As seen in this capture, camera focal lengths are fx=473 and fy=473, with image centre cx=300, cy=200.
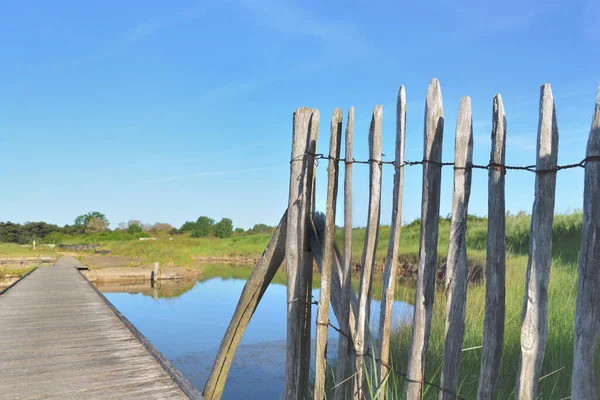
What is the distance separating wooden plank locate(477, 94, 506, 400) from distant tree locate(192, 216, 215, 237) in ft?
163

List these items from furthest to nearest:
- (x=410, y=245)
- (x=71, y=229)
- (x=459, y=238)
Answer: (x=71, y=229) < (x=410, y=245) < (x=459, y=238)

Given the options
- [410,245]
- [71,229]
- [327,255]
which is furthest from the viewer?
[71,229]

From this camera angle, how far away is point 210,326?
1289cm

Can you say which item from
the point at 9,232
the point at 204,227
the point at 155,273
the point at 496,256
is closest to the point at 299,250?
the point at 496,256

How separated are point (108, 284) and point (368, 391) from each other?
18309 mm

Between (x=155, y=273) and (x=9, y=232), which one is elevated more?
(x=9, y=232)

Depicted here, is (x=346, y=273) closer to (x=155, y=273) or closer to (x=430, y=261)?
(x=430, y=261)

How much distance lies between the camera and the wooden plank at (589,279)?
1.55m

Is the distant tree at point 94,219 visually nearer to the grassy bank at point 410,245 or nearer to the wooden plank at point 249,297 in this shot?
the grassy bank at point 410,245

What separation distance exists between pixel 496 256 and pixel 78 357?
3.82m

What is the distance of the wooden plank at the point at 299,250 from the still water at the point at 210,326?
0.53 metres

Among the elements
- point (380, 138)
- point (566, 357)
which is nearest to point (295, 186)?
point (380, 138)

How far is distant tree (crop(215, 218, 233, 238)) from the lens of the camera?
4994 centimetres

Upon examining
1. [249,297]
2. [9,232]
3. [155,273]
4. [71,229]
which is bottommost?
[155,273]
